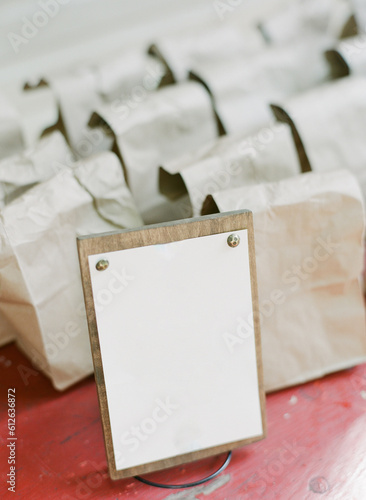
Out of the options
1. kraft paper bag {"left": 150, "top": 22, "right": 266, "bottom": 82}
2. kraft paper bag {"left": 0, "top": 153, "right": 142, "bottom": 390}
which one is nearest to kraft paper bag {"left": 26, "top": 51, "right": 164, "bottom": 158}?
kraft paper bag {"left": 150, "top": 22, "right": 266, "bottom": 82}

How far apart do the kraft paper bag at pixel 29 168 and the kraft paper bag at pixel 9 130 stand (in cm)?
9

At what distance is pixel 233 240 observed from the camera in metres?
0.57

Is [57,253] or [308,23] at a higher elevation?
[308,23]

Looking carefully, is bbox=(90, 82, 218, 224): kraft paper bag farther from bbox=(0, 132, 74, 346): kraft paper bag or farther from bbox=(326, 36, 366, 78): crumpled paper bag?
bbox=(326, 36, 366, 78): crumpled paper bag

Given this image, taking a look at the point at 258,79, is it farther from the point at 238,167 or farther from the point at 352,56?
the point at 238,167

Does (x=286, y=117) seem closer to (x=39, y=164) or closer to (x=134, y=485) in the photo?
(x=39, y=164)

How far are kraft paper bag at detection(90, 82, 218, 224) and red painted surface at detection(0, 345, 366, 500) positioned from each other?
31cm

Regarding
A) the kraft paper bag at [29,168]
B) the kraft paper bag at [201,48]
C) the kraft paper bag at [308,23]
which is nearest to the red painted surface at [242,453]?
the kraft paper bag at [29,168]

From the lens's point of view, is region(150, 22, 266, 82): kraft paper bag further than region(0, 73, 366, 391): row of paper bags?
Yes

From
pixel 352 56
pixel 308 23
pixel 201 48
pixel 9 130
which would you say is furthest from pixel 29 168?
pixel 308 23

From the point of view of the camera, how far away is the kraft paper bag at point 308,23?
3.67 ft

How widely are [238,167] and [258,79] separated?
295 mm

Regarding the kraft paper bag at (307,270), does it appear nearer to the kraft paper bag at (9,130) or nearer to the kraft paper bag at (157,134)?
the kraft paper bag at (157,134)

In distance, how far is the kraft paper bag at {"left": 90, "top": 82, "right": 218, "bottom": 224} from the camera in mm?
804
